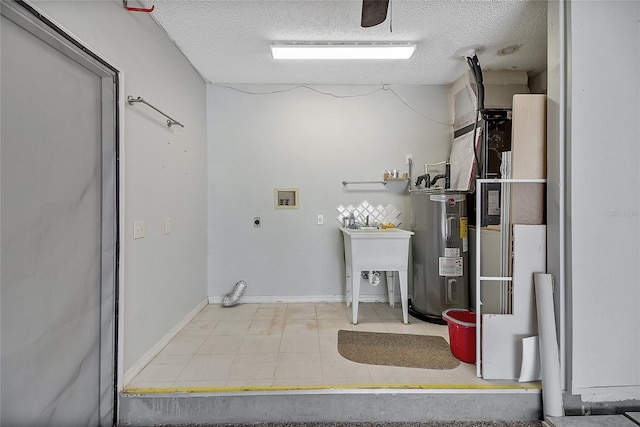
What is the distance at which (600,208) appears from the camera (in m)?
1.80

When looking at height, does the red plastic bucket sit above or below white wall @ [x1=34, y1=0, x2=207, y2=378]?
below

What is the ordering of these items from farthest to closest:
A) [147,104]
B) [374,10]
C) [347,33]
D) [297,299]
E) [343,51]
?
1. [297,299]
2. [343,51]
3. [347,33]
4. [147,104]
5. [374,10]

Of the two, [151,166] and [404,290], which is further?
[404,290]

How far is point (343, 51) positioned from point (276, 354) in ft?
8.38

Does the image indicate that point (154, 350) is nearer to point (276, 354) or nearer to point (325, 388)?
point (276, 354)

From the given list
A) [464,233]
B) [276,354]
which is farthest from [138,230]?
[464,233]

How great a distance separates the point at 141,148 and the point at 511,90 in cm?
348

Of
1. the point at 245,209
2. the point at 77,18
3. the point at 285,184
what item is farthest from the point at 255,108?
the point at 77,18

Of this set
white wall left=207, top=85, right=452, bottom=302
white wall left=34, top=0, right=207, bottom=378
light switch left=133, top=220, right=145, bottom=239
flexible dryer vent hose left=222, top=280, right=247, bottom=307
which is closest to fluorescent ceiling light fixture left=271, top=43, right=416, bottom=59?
white wall left=207, top=85, right=452, bottom=302

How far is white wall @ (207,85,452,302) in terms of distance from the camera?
3566mm

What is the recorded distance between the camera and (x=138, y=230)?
204 centimetres

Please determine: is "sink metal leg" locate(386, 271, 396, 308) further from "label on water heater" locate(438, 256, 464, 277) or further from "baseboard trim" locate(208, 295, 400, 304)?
"label on water heater" locate(438, 256, 464, 277)

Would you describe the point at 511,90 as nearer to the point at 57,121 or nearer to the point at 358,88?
the point at 358,88

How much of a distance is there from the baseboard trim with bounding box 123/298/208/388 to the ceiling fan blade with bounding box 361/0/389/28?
251cm
